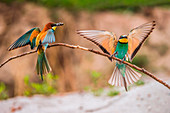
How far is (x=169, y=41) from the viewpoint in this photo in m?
6.38

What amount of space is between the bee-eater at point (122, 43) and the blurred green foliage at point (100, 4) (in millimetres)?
4311

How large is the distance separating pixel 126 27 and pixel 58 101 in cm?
Result: 338

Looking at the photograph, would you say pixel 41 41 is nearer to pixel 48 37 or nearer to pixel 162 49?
pixel 48 37

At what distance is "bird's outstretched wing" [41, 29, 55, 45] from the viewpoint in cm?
A: 124

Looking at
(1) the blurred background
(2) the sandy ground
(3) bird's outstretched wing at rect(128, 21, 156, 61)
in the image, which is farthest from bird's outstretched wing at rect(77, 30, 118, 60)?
(1) the blurred background

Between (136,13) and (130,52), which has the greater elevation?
(136,13)

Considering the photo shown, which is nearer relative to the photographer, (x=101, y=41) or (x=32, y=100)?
(x=101, y=41)

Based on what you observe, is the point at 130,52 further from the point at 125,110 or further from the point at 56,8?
the point at 56,8

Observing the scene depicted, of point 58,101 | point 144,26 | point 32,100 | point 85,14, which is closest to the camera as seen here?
point 144,26

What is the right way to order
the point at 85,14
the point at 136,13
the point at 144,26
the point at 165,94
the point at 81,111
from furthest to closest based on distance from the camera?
the point at 136,13 → the point at 85,14 → the point at 81,111 → the point at 165,94 → the point at 144,26

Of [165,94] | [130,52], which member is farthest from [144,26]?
[165,94]

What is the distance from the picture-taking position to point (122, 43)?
1.40 meters

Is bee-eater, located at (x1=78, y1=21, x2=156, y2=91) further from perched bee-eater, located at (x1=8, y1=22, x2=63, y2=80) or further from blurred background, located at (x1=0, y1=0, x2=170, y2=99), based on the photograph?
blurred background, located at (x1=0, y1=0, x2=170, y2=99)

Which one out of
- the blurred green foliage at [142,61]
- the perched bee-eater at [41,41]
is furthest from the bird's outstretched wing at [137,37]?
the blurred green foliage at [142,61]
